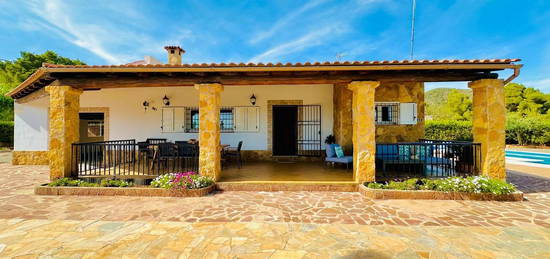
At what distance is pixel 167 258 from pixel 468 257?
343cm

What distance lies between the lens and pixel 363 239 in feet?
9.41

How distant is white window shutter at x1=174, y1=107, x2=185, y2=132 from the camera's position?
8.35 meters

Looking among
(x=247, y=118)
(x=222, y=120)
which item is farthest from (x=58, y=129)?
(x=247, y=118)

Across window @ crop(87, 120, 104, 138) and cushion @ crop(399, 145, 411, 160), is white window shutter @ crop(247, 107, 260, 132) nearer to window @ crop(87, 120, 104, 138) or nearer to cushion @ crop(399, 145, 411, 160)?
cushion @ crop(399, 145, 411, 160)

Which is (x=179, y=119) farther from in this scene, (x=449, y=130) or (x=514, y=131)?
(x=514, y=131)

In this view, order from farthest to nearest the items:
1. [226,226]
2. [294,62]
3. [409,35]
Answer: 1. [409,35]
2. [294,62]
3. [226,226]

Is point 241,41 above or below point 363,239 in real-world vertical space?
above

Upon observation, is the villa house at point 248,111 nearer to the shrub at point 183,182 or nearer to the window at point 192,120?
the window at point 192,120

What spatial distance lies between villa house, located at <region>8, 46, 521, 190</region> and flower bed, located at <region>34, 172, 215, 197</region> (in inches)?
15.6

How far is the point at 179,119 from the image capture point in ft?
27.5

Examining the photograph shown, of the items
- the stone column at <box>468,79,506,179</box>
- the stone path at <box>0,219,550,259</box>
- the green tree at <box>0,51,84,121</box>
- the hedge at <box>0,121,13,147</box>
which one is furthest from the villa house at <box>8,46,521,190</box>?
the green tree at <box>0,51,84,121</box>

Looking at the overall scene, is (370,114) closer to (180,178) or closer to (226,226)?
(226,226)

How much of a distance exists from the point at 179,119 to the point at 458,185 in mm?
8602

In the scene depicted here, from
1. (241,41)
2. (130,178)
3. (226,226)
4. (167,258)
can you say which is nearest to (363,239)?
(226,226)
